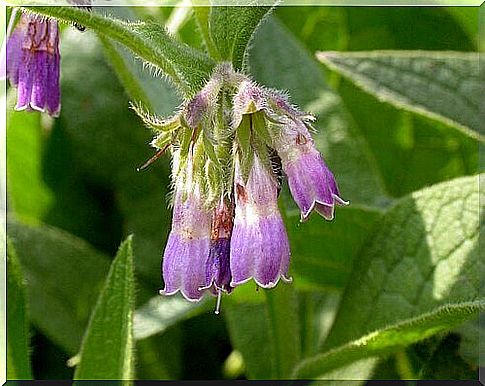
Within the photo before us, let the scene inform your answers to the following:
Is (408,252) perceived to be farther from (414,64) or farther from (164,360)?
(164,360)

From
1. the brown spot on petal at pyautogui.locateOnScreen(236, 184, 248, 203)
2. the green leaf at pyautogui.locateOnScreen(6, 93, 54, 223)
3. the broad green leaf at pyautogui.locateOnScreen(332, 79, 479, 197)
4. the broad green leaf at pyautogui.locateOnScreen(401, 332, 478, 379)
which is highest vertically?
the green leaf at pyautogui.locateOnScreen(6, 93, 54, 223)

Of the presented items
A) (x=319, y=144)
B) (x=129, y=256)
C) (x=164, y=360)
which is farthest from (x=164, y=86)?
(x=164, y=360)

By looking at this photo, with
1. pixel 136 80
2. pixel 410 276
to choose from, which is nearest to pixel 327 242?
pixel 410 276

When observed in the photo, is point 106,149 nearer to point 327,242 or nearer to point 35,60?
point 327,242

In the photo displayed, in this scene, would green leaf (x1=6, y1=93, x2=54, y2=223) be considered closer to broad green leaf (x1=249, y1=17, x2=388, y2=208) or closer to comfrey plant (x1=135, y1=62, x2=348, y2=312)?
broad green leaf (x1=249, y1=17, x2=388, y2=208)

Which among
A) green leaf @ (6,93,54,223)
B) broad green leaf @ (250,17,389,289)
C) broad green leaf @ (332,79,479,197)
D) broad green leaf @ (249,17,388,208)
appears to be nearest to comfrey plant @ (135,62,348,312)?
broad green leaf @ (250,17,389,289)

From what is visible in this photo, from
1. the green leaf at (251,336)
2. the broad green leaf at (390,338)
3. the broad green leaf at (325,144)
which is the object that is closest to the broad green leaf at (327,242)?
the broad green leaf at (325,144)

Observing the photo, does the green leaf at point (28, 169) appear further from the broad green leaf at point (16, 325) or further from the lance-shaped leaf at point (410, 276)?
the lance-shaped leaf at point (410, 276)
